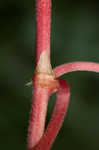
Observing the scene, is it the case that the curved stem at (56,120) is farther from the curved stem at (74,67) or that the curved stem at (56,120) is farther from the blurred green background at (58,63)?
the blurred green background at (58,63)

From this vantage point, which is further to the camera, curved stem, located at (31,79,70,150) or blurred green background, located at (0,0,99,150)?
blurred green background, located at (0,0,99,150)

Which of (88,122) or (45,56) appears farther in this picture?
(88,122)

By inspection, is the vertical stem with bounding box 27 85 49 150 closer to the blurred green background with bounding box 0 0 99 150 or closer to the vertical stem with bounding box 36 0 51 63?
the vertical stem with bounding box 36 0 51 63

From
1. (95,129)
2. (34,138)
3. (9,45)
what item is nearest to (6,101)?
(9,45)

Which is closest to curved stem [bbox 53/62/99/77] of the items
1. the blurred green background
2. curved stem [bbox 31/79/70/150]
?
curved stem [bbox 31/79/70/150]

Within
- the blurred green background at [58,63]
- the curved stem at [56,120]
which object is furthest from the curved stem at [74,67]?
the blurred green background at [58,63]

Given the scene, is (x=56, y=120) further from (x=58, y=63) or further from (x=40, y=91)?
(x=58, y=63)

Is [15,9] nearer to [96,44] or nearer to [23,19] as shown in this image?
[23,19]
